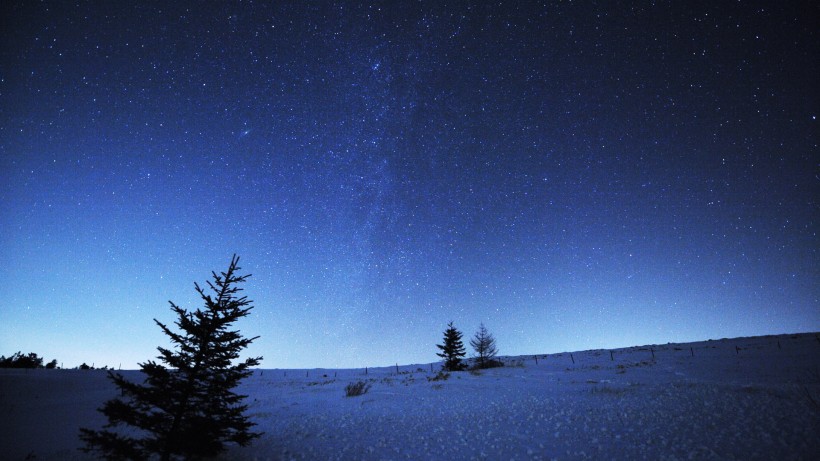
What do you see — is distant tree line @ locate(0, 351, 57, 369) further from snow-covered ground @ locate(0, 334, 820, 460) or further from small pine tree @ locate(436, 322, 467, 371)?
small pine tree @ locate(436, 322, 467, 371)

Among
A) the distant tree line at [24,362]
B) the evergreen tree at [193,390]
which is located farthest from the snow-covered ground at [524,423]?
the distant tree line at [24,362]

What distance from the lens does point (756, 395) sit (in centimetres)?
1402

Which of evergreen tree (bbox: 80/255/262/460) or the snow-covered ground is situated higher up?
evergreen tree (bbox: 80/255/262/460)

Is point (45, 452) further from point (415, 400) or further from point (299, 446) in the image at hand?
point (415, 400)

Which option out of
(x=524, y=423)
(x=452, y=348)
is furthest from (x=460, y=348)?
(x=524, y=423)

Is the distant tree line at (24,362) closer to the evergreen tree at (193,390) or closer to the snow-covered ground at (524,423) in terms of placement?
the snow-covered ground at (524,423)

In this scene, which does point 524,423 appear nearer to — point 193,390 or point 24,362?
point 193,390

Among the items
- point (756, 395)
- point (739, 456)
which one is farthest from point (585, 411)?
point (756, 395)

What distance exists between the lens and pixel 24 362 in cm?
3916

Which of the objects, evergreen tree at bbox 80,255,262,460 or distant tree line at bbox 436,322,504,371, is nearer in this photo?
evergreen tree at bbox 80,255,262,460

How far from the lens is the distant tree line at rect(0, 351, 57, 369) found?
37938 millimetres

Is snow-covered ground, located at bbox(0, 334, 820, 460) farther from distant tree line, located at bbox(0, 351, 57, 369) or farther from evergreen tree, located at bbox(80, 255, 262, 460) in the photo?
distant tree line, located at bbox(0, 351, 57, 369)

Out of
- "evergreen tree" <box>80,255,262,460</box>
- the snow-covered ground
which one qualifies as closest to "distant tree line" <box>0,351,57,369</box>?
the snow-covered ground

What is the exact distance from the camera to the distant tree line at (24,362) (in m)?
37.9
